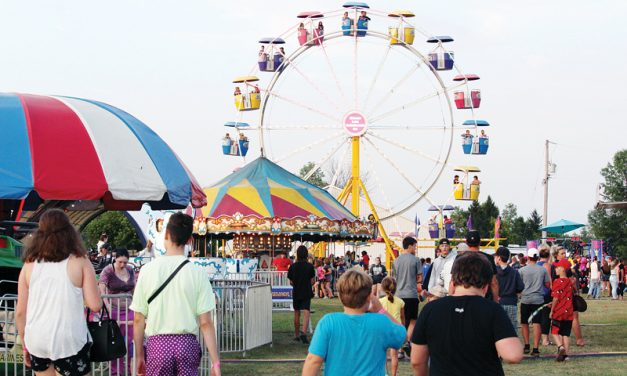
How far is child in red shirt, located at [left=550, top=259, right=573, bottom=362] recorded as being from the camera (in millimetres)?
13547

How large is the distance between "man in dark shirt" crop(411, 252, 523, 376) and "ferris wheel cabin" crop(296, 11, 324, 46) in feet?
112

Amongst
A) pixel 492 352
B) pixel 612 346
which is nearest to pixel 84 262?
pixel 492 352

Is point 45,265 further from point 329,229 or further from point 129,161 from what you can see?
point 329,229

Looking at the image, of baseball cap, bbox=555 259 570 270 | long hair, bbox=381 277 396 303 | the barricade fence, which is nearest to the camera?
the barricade fence

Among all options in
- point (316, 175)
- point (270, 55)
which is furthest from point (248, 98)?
point (316, 175)

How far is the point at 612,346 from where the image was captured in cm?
1578

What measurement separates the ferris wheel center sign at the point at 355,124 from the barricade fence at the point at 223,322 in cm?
2231

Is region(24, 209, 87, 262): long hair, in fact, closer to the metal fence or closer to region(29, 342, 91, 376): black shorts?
region(29, 342, 91, 376): black shorts

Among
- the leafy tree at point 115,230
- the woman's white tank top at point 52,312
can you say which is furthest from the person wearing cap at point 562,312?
the leafy tree at point 115,230

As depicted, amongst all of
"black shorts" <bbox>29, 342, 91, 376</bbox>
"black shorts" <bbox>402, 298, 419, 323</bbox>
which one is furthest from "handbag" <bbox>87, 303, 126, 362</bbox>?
"black shorts" <bbox>402, 298, 419, 323</bbox>

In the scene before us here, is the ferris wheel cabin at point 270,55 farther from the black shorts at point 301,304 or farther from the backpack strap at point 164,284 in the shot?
the backpack strap at point 164,284

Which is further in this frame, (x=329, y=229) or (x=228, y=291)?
(x=329, y=229)

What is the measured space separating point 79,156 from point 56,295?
4001 mm

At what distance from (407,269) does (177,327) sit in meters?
7.51
